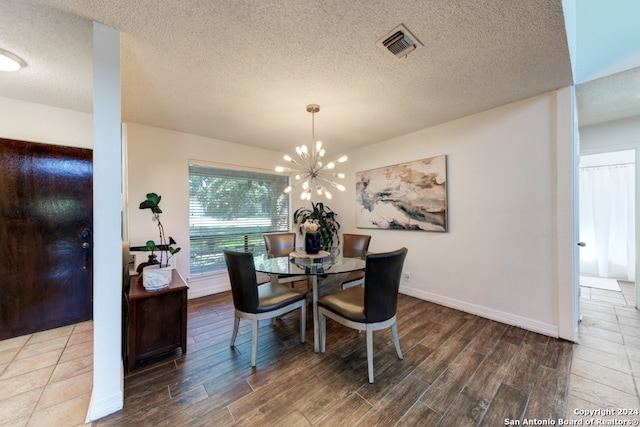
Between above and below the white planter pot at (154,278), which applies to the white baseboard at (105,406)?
below

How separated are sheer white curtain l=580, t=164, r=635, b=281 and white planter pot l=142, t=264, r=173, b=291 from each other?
690cm

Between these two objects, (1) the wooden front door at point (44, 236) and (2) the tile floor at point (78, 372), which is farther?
(1) the wooden front door at point (44, 236)

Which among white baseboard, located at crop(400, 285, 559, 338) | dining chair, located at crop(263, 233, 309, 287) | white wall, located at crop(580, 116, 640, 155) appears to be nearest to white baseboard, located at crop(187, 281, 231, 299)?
dining chair, located at crop(263, 233, 309, 287)

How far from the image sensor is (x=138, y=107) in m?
2.58

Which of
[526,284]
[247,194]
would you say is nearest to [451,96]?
[526,284]

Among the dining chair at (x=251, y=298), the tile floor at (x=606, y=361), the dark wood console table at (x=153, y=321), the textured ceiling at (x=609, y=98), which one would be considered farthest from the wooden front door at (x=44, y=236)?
the textured ceiling at (x=609, y=98)

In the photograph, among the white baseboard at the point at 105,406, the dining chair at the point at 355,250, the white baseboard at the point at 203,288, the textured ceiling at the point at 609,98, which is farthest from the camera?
the white baseboard at the point at 203,288

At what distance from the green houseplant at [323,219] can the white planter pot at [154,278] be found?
2720mm

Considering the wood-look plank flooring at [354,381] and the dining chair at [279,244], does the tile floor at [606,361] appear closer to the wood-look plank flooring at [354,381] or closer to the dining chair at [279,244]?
the wood-look plank flooring at [354,381]

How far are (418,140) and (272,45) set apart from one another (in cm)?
252

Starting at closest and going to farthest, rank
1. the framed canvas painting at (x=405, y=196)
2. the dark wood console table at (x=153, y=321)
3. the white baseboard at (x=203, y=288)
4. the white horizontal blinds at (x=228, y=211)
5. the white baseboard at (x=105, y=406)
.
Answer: the white baseboard at (x=105, y=406) → the dark wood console table at (x=153, y=321) → the framed canvas painting at (x=405, y=196) → the white baseboard at (x=203, y=288) → the white horizontal blinds at (x=228, y=211)

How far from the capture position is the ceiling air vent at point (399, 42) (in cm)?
154

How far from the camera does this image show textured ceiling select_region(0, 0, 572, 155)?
1.38 meters

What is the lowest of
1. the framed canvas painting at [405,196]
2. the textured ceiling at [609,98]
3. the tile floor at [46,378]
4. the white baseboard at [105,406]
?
the tile floor at [46,378]
